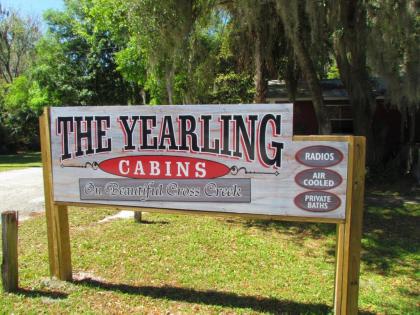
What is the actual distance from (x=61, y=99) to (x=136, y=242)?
19.6 metres

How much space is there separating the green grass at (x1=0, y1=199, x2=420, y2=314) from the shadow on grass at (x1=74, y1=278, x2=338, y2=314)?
0.01 metres

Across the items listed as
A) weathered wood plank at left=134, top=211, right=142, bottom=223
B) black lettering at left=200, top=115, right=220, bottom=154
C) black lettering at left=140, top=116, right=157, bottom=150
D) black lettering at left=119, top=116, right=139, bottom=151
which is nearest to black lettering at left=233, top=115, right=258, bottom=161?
black lettering at left=200, top=115, right=220, bottom=154

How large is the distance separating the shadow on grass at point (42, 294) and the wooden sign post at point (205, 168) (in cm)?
27

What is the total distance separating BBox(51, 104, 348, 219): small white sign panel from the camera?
363 cm

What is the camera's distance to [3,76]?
38031 millimetres

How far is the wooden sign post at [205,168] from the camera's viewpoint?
3551mm

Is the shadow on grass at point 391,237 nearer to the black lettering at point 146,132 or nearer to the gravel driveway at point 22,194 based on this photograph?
the black lettering at point 146,132

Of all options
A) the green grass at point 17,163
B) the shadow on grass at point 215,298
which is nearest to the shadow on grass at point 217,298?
the shadow on grass at point 215,298

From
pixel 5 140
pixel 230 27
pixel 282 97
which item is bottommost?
pixel 5 140

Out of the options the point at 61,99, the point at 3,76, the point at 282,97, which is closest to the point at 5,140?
the point at 61,99

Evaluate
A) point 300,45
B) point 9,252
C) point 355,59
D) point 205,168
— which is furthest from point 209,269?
point 355,59

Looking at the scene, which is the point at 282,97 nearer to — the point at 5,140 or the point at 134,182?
the point at 134,182

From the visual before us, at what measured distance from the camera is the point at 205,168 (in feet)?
12.9

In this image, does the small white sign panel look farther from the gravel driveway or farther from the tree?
the tree
